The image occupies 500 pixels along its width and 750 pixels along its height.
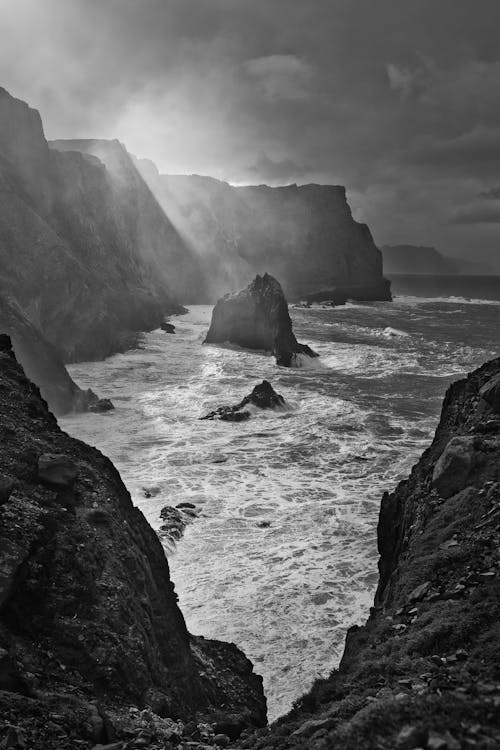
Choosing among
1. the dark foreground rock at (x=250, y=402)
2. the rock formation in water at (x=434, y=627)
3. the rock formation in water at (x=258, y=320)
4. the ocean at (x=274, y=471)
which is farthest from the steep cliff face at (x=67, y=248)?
the rock formation in water at (x=434, y=627)

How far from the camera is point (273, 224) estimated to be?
5551 inches

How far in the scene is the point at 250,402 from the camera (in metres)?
32.3

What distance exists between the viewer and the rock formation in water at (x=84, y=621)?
6.36m

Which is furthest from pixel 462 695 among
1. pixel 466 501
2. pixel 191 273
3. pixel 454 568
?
pixel 191 273

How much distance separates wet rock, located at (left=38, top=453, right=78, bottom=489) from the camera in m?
9.34

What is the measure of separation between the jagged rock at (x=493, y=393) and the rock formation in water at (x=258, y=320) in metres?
38.8

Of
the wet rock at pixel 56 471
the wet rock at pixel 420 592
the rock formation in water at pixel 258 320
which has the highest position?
the rock formation in water at pixel 258 320

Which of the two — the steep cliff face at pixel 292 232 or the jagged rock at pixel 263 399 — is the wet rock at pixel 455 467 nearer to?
the jagged rock at pixel 263 399

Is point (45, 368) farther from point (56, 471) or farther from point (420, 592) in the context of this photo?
point (420, 592)

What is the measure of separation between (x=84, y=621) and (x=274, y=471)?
51.1 feet

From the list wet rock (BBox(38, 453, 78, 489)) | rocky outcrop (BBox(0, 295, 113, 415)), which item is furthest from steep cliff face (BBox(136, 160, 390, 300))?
wet rock (BBox(38, 453, 78, 489))

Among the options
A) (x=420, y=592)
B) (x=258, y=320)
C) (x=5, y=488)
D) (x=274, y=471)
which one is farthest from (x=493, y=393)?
Answer: (x=258, y=320)

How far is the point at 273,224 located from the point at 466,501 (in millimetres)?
137259

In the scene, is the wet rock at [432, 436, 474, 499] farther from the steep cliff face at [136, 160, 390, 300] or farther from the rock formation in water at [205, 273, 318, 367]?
Answer: the steep cliff face at [136, 160, 390, 300]
